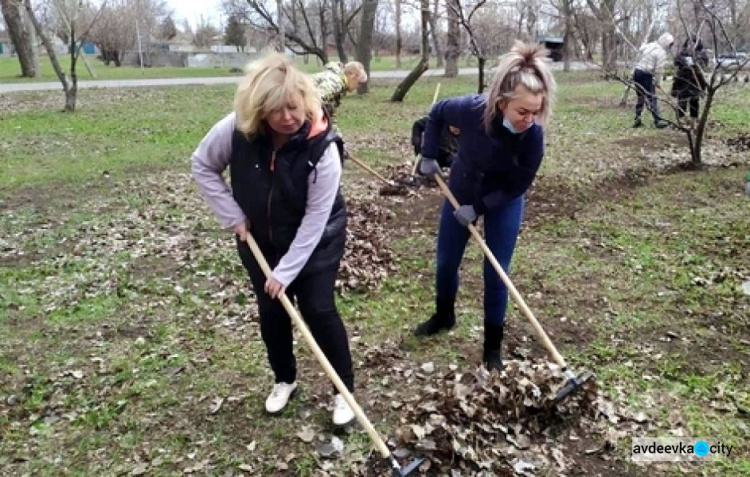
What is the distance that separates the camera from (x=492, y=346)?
379cm

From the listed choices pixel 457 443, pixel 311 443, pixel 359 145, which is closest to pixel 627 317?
pixel 457 443

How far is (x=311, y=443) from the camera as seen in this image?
10.6 ft

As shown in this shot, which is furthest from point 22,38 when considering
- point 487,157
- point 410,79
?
point 487,157

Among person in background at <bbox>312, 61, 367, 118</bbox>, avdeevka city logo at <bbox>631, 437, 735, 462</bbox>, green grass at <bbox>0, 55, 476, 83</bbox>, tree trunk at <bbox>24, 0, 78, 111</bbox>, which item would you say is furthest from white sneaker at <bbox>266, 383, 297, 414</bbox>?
green grass at <bbox>0, 55, 476, 83</bbox>

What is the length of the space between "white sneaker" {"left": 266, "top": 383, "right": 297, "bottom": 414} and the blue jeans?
1.13 m

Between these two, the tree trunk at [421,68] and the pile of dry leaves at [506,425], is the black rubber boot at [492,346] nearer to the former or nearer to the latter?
the pile of dry leaves at [506,425]

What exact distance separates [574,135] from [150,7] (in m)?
53.7

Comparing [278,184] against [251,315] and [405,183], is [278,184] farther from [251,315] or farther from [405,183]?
[405,183]

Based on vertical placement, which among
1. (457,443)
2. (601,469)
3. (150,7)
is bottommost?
(601,469)

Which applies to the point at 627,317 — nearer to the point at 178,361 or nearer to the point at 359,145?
the point at 178,361

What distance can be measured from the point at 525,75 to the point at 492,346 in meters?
1.57

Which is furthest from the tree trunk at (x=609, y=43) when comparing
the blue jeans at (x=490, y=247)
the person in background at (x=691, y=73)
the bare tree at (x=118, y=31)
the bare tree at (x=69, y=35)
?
the bare tree at (x=118, y=31)

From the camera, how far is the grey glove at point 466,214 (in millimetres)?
3514

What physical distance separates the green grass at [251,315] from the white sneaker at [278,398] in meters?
0.06
